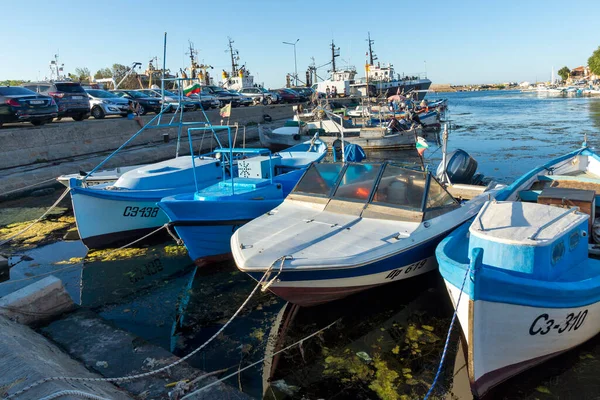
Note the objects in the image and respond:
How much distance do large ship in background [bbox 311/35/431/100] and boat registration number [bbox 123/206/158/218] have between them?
45.2m

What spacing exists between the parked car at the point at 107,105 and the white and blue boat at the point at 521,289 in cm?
2082

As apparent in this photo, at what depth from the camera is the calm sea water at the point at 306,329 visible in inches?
193

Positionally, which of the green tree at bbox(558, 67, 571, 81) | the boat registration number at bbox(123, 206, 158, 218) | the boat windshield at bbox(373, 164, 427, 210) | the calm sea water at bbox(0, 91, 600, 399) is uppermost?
the green tree at bbox(558, 67, 571, 81)

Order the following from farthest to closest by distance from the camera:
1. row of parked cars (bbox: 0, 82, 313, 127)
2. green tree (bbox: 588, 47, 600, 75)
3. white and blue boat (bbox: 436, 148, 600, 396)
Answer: green tree (bbox: 588, 47, 600, 75)
row of parked cars (bbox: 0, 82, 313, 127)
white and blue boat (bbox: 436, 148, 600, 396)

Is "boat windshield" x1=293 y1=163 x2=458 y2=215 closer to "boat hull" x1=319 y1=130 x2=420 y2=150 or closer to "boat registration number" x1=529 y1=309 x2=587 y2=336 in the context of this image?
"boat registration number" x1=529 y1=309 x2=587 y2=336

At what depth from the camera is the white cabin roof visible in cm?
486

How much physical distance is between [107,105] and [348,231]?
19.7 meters

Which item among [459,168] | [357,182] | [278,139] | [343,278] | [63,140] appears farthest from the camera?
[278,139]

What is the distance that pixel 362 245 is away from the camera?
19.2 feet

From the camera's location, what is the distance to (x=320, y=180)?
760 cm

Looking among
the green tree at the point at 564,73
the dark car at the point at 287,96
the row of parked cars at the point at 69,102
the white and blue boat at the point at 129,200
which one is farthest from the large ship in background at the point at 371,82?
the green tree at the point at 564,73

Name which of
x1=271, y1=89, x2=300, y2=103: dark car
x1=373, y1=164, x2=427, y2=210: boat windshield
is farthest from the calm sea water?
x1=271, y1=89, x2=300, y2=103: dark car

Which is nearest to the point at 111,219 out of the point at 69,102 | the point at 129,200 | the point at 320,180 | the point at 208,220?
the point at 129,200

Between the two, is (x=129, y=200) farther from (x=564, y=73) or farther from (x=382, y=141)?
(x=564, y=73)
